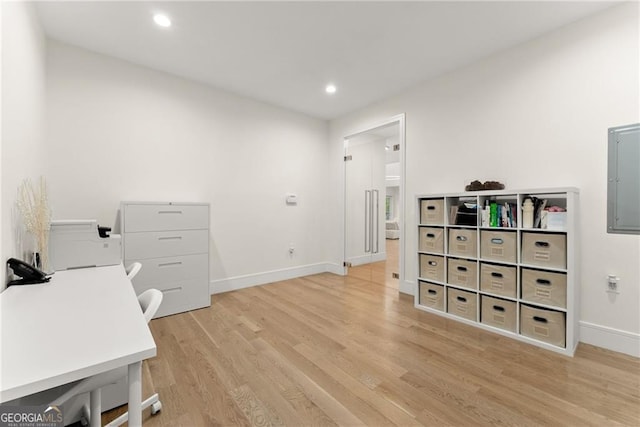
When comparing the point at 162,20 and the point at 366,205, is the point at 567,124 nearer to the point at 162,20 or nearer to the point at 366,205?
the point at 366,205

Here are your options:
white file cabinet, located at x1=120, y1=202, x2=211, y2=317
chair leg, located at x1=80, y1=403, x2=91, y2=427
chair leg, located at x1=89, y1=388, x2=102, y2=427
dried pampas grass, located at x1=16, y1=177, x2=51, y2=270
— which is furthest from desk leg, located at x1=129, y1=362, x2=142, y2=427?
white file cabinet, located at x1=120, y1=202, x2=211, y2=317

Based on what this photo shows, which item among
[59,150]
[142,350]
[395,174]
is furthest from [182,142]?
[395,174]

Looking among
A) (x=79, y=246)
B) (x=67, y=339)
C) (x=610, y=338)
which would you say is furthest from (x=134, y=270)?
(x=610, y=338)

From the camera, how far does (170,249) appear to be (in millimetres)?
2885

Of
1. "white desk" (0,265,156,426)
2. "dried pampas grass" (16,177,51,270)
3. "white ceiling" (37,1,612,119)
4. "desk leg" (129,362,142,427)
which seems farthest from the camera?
"white ceiling" (37,1,612,119)

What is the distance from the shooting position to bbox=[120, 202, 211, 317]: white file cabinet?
8.83 ft

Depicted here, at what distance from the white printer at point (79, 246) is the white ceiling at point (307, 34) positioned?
179 centimetres

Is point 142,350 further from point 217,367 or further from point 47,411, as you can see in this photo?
point 217,367

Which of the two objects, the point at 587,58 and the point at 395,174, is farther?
the point at 395,174

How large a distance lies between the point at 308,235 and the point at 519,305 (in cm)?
305

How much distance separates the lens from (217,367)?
191 cm

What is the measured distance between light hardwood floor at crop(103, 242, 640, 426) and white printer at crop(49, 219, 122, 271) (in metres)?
0.85

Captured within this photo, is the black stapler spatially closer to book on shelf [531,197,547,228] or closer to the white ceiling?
the white ceiling

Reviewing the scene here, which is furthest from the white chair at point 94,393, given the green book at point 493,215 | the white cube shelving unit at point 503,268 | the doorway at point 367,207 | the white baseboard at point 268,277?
the doorway at point 367,207
